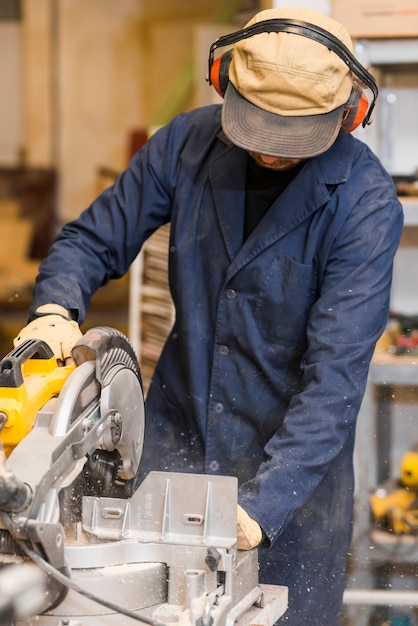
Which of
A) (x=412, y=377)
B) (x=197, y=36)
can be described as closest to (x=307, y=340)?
(x=412, y=377)

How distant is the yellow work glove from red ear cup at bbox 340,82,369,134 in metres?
0.75

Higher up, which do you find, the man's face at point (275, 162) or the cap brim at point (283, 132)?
the cap brim at point (283, 132)

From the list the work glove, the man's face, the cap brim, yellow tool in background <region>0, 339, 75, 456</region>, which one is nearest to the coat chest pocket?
the man's face

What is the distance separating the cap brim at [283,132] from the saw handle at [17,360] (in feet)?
1.67

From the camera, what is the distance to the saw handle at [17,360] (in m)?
1.53

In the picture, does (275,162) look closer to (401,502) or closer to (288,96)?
(288,96)

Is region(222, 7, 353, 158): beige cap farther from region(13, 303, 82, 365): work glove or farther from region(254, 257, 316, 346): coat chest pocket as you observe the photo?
region(13, 303, 82, 365): work glove

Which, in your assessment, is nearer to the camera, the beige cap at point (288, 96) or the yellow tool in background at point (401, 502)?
the beige cap at point (288, 96)

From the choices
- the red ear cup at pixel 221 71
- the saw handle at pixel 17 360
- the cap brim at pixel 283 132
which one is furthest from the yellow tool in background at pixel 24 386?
the red ear cup at pixel 221 71

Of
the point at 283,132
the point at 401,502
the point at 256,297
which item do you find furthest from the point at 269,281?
the point at 401,502

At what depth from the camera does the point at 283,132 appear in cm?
183

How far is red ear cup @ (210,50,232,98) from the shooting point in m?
1.94

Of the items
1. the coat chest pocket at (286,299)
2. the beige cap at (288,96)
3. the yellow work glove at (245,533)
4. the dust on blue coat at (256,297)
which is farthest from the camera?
the coat chest pocket at (286,299)

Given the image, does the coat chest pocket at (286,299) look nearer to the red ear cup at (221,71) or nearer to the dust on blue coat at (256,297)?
the dust on blue coat at (256,297)
